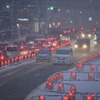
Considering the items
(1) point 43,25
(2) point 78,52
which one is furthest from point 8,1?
(2) point 78,52

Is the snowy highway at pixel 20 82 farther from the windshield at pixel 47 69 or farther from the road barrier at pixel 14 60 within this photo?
the road barrier at pixel 14 60

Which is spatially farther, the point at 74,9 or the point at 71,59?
the point at 74,9

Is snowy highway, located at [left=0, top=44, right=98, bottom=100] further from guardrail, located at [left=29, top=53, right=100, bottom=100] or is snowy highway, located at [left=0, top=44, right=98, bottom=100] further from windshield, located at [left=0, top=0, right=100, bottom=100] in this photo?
guardrail, located at [left=29, top=53, right=100, bottom=100]

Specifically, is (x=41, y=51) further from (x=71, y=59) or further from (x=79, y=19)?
(x=79, y=19)

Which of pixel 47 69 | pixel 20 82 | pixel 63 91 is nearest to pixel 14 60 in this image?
pixel 47 69

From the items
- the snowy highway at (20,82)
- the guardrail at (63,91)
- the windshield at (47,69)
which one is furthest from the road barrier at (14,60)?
the guardrail at (63,91)

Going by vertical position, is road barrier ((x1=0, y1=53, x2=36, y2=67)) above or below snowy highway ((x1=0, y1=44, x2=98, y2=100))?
above

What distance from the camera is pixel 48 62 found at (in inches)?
1448

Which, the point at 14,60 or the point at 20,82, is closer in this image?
the point at 20,82

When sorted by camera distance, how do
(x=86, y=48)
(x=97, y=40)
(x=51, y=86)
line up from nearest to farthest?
(x=51, y=86) → (x=86, y=48) → (x=97, y=40)

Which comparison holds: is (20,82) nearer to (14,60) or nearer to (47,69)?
(47,69)

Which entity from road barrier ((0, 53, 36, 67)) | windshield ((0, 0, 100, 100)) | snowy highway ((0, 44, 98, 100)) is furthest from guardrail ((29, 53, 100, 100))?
road barrier ((0, 53, 36, 67))

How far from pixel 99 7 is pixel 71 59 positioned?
8790 cm

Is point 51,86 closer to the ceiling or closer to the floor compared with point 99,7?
closer to the floor
